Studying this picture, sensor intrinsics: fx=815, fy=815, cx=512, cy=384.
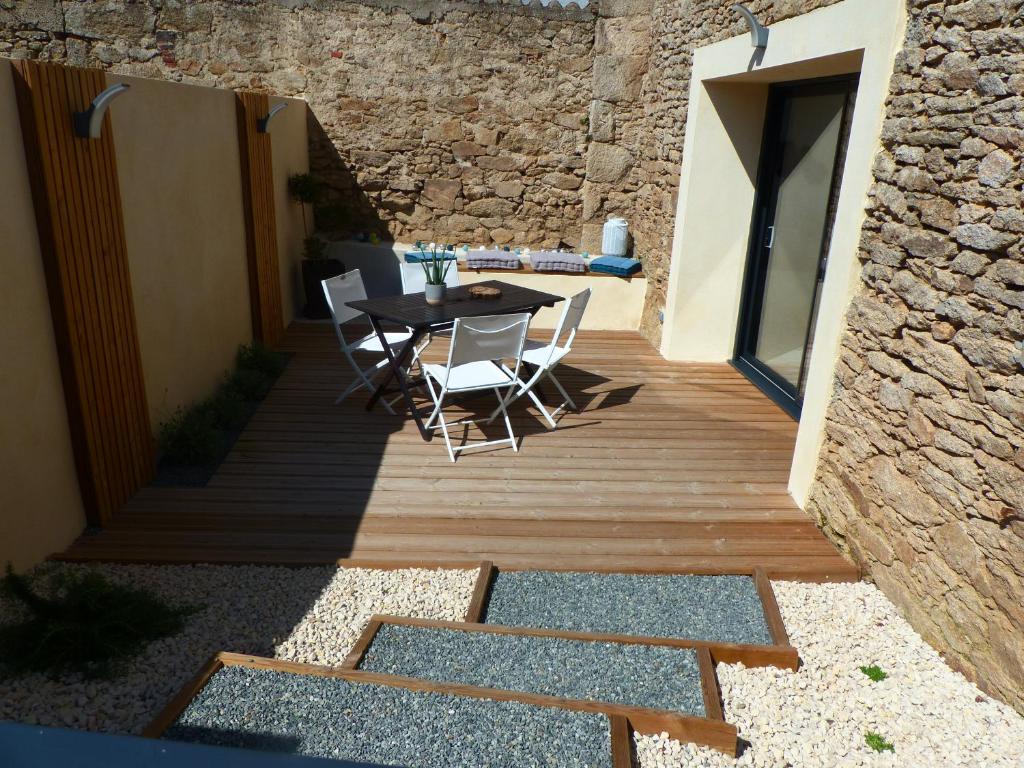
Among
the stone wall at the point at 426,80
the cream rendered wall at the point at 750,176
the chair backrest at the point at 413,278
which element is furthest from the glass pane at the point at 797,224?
the chair backrest at the point at 413,278

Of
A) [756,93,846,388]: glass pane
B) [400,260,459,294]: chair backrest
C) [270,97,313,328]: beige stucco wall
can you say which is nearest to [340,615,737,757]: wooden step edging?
[756,93,846,388]: glass pane

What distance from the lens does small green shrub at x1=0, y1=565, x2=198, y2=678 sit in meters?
2.66

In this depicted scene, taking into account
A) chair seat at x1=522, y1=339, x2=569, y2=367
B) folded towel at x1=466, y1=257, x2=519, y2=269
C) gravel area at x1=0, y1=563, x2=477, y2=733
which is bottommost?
gravel area at x1=0, y1=563, x2=477, y2=733

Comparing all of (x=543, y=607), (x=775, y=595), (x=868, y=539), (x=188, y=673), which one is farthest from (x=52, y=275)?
(x=868, y=539)

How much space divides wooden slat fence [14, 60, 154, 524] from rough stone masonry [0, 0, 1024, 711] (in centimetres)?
339

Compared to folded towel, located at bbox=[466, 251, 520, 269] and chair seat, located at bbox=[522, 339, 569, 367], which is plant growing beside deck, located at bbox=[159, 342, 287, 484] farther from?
folded towel, located at bbox=[466, 251, 520, 269]

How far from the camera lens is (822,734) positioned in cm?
251

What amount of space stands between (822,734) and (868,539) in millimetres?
1296

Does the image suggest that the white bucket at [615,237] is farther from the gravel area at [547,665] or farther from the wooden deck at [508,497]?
the gravel area at [547,665]

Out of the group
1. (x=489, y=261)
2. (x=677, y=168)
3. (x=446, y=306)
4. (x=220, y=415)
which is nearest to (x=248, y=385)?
(x=220, y=415)

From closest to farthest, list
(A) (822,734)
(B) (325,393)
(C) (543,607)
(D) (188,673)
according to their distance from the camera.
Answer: (A) (822,734) < (D) (188,673) < (C) (543,607) < (B) (325,393)

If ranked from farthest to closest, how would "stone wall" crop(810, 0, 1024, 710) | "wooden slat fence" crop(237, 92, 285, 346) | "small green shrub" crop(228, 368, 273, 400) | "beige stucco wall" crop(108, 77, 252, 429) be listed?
"wooden slat fence" crop(237, 92, 285, 346) → "small green shrub" crop(228, 368, 273, 400) → "beige stucco wall" crop(108, 77, 252, 429) → "stone wall" crop(810, 0, 1024, 710)

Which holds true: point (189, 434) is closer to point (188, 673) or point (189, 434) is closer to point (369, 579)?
point (369, 579)

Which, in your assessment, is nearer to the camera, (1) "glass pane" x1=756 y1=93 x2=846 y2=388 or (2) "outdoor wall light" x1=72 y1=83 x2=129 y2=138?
(2) "outdoor wall light" x1=72 y1=83 x2=129 y2=138
